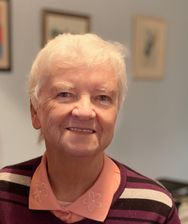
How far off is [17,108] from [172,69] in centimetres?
142

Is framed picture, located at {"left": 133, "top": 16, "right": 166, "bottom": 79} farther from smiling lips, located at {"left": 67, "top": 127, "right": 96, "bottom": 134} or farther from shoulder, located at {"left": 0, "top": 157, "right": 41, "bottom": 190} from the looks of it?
smiling lips, located at {"left": 67, "top": 127, "right": 96, "bottom": 134}

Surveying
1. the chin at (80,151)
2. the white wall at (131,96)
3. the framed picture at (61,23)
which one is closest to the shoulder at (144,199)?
the chin at (80,151)

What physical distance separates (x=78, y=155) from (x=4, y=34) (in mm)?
1387

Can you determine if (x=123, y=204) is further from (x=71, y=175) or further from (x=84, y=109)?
(x=84, y=109)

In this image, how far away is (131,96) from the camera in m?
3.03

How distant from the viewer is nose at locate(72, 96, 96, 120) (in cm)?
106

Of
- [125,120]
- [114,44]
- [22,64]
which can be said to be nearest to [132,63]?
[125,120]

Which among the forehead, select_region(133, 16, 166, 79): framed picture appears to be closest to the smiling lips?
the forehead

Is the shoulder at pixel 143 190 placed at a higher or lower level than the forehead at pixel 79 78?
lower

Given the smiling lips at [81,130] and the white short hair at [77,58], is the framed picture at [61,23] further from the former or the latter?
the smiling lips at [81,130]

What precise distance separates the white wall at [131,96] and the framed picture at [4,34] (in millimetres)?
41

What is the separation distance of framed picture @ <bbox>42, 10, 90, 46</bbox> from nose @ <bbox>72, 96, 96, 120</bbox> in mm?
1483

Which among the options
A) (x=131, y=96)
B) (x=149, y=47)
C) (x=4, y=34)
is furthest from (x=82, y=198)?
(x=149, y=47)

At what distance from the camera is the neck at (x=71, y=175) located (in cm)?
116
